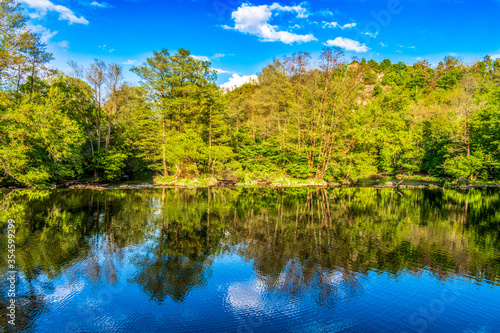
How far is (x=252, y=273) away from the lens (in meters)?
8.02

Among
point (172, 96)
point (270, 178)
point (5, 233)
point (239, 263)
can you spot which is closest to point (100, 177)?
point (172, 96)

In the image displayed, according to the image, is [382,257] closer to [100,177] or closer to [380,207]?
[380,207]

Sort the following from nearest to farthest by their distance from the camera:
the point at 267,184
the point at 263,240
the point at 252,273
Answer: the point at 252,273
the point at 263,240
the point at 267,184

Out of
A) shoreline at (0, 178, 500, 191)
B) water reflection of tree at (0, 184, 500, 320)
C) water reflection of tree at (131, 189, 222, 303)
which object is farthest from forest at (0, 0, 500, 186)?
water reflection of tree at (131, 189, 222, 303)

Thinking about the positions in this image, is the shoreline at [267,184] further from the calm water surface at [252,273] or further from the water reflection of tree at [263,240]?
the calm water surface at [252,273]

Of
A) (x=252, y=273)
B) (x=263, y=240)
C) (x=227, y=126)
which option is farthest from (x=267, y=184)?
(x=252, y=273)

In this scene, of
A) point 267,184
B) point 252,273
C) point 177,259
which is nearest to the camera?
point 252,273

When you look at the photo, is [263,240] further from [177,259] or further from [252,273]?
[177,259]

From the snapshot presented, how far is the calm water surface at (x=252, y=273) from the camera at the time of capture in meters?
5.74

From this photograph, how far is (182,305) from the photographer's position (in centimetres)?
623

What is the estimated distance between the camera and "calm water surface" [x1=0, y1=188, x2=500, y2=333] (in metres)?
5.74

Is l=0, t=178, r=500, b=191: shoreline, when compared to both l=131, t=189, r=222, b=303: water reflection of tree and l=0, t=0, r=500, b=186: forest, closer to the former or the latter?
l=0, t=0, r=500, b=186: forest

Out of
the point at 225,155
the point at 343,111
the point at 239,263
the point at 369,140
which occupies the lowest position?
the point at 239,263

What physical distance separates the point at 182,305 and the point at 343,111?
3112 cm
